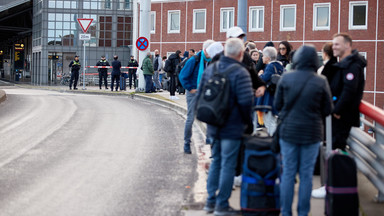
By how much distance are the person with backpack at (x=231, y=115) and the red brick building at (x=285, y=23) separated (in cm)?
3592

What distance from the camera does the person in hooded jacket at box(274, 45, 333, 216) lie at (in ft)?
18.2

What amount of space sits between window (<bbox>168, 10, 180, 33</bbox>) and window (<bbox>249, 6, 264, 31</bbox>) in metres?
6.88

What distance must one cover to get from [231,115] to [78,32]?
47114mm

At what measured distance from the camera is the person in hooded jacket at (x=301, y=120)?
18.2 feet

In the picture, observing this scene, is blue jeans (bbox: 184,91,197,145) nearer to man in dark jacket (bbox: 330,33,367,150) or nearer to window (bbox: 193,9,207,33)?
man in dark jacket (bbox: 330,33,367,150)

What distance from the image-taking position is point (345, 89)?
6.22m

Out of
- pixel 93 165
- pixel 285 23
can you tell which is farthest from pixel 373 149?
pixel 285 23

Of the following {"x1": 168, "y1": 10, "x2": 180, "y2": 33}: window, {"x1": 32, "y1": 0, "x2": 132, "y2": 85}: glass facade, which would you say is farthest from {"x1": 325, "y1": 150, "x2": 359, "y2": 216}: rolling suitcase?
{"x1": 32, "y1": 0, "x2": 132, "y2": 85}: glass facade

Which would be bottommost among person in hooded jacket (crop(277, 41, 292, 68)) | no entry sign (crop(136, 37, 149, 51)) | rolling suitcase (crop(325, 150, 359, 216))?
rolling suitcase (crop(325, 150, 359, 216))

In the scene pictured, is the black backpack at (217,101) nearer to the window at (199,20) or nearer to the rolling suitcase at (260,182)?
the rolling suitcase at (260,182)

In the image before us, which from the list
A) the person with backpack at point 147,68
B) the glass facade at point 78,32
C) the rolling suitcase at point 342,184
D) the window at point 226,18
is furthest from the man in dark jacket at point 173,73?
the glass facade at point 78,32

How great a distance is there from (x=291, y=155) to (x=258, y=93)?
1.26 metres

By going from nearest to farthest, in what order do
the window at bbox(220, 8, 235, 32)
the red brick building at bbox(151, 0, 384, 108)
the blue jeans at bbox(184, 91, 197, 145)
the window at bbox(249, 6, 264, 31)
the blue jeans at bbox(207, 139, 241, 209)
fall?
the blue jeans at bbox(207, 139, 241, 209)
the blue jeans at bbox(184, 91, 197, 145)
the red brick building at bbox(151, 0, 384, 108)
the window at bbox(249, 6, 264, 31)
the window at bbox(220, 8, 235, 32)

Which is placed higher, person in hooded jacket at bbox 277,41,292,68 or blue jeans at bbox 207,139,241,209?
person in hooded jacket at bbox 277,41,292,68
